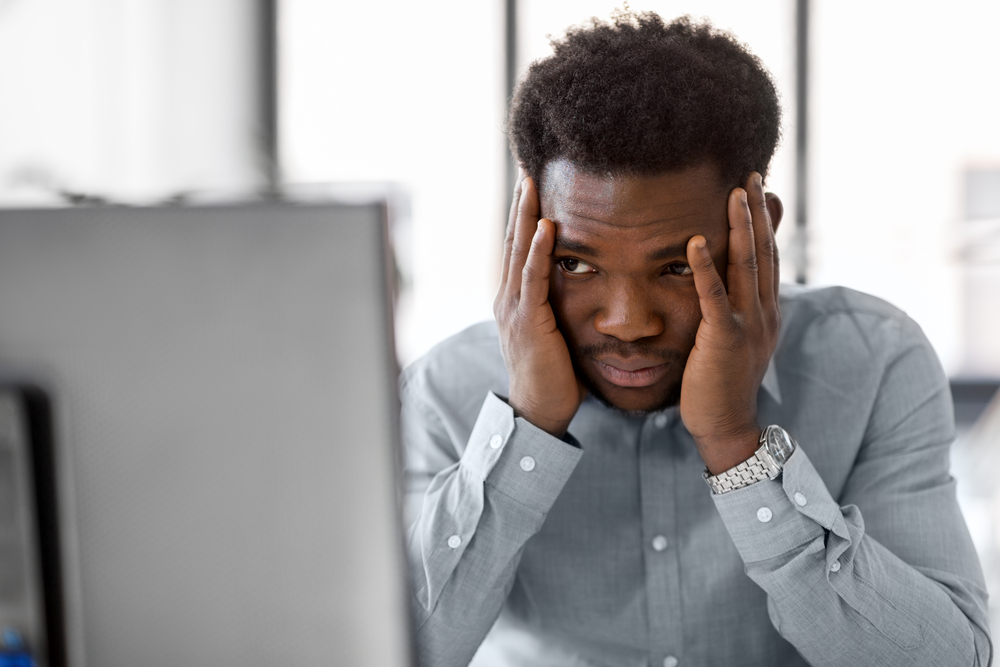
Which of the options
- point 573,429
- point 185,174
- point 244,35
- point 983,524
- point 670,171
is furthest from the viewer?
point 244,35

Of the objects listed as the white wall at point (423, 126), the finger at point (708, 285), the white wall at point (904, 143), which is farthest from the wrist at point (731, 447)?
the white wall at point (904, 143)

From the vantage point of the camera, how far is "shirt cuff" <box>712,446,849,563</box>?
2.76ft

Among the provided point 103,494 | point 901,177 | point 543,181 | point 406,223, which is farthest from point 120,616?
point 901,177

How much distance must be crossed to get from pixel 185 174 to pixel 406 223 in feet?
3.11

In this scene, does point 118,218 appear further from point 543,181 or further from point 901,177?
point 901,177

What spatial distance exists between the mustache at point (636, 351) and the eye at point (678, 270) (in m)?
0.08

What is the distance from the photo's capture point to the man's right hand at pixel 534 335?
3.02 feet

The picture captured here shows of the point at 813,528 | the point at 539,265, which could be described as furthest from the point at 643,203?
the point at 813,528

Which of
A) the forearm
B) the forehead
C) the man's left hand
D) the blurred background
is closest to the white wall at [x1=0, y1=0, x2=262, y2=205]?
the blurred background

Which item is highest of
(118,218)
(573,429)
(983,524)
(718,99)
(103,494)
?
(718,99)

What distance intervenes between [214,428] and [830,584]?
2.14ft

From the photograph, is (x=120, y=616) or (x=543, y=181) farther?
(x=543, y=181)

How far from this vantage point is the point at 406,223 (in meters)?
3.61

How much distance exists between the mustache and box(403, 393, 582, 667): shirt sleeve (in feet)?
0.36
